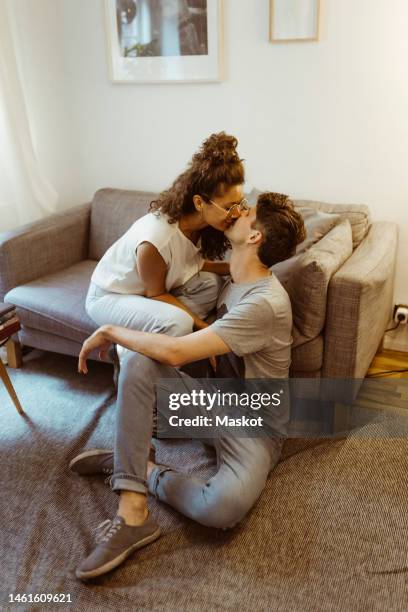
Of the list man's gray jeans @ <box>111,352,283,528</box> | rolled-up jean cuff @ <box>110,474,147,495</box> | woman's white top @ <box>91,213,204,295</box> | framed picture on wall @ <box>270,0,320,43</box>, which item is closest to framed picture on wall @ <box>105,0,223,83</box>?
framed picture on wall @ <box>270,0,320,43</box>

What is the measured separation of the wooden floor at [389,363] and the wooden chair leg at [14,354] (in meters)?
1.56

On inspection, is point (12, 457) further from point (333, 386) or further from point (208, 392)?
point (333, 386)

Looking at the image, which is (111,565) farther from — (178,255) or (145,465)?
(178,255)

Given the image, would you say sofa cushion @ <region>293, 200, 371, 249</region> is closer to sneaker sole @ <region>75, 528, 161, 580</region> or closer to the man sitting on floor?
the man sitting on floor

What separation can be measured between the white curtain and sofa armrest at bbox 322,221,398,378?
5.47 feet

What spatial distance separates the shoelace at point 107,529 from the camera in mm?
1567

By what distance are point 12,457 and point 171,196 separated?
1.06 meters

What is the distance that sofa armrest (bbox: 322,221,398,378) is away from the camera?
189cm

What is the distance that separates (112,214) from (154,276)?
1028mm

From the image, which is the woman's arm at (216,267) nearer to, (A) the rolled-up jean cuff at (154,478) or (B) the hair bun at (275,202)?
(B) the hair bun at (275,202)

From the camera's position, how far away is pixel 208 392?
179 cm

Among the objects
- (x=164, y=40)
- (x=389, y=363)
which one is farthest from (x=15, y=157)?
(x=389, y=363)

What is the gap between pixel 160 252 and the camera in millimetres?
1857

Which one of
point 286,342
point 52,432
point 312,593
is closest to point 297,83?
point 286,342
